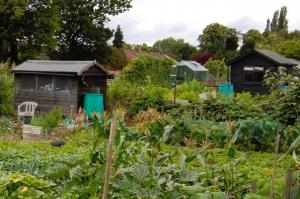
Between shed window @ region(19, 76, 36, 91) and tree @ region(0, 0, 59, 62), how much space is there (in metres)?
15.0

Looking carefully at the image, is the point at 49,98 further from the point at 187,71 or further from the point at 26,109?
the point at 187,71

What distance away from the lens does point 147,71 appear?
27.3 meters

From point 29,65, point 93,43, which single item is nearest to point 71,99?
point 29,65

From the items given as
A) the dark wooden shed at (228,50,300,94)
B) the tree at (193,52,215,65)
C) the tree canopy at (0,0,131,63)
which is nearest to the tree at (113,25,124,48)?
the tree canopy at (0,0,131,63)

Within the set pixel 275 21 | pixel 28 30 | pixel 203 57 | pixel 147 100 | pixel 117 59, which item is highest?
pixel 275 21

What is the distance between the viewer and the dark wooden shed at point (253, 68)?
28.4 meters

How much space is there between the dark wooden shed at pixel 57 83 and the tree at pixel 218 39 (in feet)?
120

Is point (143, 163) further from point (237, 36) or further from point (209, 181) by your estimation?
point (237, 36)

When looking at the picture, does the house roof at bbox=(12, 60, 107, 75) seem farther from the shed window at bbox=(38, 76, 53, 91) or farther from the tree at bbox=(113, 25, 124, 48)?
the tree at bbox=(113, 25, 124, 48)

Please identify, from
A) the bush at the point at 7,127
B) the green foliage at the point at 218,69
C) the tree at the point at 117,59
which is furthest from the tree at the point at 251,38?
the bush at the point at 7,127

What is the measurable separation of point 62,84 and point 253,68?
43.9 feet

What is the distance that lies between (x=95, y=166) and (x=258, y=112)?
38.2ft

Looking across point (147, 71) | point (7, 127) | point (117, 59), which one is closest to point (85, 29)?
point (117, 59)

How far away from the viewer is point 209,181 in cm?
358
